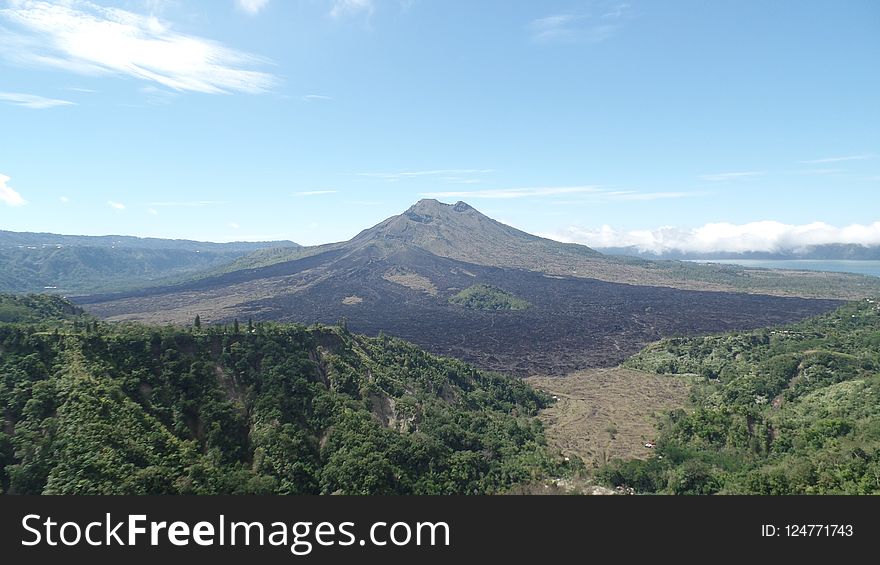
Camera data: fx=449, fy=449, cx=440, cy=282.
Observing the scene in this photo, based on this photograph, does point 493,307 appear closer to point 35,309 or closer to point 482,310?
point 482,310

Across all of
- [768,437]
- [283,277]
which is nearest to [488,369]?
[768,437]

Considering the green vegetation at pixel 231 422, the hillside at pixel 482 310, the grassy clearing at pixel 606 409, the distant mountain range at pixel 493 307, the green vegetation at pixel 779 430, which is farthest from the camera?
the distant mountain range at pixel 493 307

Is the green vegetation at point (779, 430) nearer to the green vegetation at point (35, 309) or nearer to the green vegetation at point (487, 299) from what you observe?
the green vegetation at point (35, 309)

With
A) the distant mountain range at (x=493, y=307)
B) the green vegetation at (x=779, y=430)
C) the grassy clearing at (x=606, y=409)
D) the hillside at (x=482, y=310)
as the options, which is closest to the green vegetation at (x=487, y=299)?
the distant mountain range at (x=493, y=307)

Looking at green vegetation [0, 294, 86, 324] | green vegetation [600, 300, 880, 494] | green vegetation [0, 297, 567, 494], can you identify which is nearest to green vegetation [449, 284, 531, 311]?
green vegetation [600, 300, 880, 494]

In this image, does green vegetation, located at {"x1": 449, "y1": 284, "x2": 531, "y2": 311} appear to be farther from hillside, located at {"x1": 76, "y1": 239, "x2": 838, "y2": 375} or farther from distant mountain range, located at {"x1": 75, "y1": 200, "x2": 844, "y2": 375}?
hillside, located at {"x1": 76, "y1": 239, "x2": 838, "y2": 375}

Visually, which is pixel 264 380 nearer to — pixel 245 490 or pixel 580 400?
pixel 245 490
